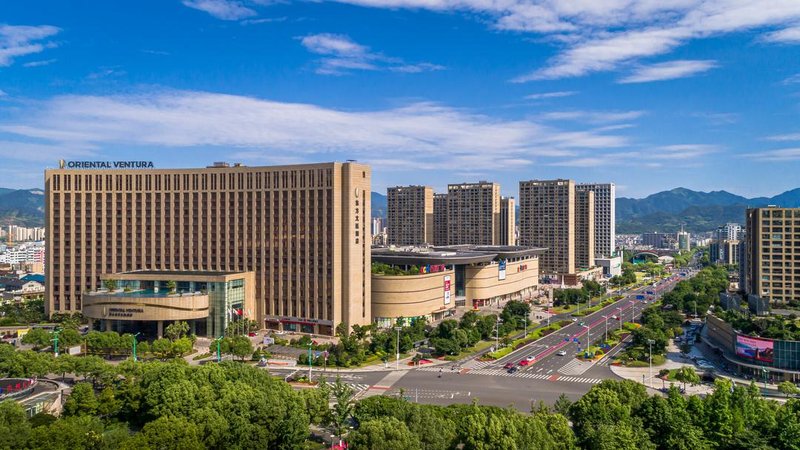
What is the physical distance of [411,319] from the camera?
5399 inches

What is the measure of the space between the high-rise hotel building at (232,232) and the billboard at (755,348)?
235 feet

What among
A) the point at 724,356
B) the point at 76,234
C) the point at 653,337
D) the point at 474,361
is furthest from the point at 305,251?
the point at 724,356

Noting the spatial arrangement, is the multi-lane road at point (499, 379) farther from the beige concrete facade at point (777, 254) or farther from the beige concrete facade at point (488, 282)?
the beige concrete facade at point (488, 282)

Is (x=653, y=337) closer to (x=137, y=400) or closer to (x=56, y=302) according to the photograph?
(x=137, y=400)

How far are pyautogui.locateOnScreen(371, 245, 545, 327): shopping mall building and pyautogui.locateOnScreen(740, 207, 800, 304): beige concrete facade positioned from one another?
215 feet

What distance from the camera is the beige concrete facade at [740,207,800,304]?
131125 mm

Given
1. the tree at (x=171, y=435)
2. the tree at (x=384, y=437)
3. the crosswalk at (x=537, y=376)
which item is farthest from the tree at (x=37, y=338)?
the tree at (x=384, y=437)

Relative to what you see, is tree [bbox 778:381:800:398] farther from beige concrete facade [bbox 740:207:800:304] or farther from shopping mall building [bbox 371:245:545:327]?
shopping mall building [bbox 371:245:545:327]

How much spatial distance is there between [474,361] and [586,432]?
5170cm

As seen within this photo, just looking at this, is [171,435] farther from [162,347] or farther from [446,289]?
[446,289]

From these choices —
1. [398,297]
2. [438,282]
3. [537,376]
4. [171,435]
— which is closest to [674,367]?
[537,376]

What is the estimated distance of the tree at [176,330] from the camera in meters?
112

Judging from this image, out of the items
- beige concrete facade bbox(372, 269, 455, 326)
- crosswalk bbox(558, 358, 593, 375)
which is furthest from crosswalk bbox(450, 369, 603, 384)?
beige concrete facade bbox(372, 269, 455, 326)

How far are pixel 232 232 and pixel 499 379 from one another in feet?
241
